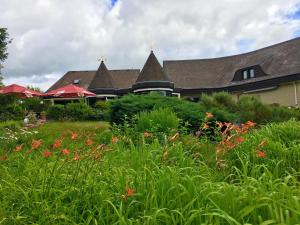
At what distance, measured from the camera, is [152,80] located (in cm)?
3272

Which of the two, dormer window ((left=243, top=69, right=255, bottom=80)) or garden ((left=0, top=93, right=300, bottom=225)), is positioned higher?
dormer window ((left=243, top=69, right=255, bottom=80))

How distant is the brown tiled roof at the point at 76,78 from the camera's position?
48.8m

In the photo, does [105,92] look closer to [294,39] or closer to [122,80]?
[122,80]

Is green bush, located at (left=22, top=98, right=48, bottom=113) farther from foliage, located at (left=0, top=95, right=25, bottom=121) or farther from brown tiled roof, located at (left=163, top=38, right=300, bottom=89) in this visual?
brown tiled roof, located at (left=163, top=38, right=300, bottom=89)

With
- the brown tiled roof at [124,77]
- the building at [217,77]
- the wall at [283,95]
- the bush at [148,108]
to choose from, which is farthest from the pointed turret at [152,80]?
the bush at [148,108]

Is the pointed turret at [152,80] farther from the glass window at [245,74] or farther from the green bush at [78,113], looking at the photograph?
the glass window at [245,74]

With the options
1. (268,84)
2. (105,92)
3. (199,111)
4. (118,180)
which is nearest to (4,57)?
(105,92)

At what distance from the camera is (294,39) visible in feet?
125

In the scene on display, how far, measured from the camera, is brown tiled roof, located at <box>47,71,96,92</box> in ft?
160

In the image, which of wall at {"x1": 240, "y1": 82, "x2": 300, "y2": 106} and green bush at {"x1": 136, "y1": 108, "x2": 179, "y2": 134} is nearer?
green bush at {"x1": 136, "y1": 108, "x2": 179, "y2": 134}

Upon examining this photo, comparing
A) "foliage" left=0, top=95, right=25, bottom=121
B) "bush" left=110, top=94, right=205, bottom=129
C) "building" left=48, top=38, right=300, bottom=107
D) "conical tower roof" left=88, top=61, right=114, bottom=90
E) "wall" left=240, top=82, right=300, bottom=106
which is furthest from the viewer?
"conical tower roof" left=88, top=61, right=114, bottom=90

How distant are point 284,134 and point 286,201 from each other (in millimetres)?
4428

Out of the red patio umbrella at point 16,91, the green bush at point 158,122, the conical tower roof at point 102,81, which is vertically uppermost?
the conical tower roof at point 102,81

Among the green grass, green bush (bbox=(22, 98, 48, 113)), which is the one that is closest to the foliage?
green bush (bbox=(22, 98, 48, 113))
